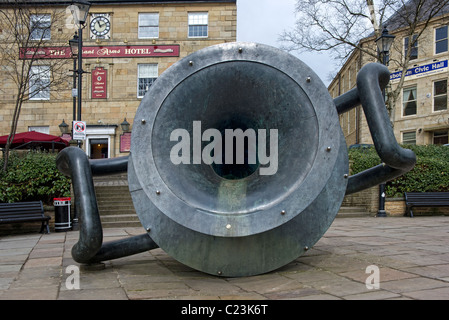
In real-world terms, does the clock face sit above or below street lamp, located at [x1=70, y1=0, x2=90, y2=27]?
above

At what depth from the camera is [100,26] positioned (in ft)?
73.2

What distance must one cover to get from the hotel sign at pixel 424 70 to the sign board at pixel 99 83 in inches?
638

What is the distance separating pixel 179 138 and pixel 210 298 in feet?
4.56

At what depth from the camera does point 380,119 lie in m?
3.57

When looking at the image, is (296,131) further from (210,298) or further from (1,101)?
(1,101)

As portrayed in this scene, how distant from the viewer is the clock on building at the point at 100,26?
22172 millimetres

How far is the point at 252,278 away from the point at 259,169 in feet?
3.16

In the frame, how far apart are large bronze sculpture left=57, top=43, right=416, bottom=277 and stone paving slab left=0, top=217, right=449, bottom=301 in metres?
A: 0.24

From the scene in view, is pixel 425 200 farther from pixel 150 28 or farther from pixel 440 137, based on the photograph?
pixel 440 137

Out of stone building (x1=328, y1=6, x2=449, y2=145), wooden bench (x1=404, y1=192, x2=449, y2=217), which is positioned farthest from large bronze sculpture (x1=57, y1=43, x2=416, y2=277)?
stone building (x1=328, y1=6, x2=449, y2=145)

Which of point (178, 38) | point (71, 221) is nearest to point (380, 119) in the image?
point (71, 221)

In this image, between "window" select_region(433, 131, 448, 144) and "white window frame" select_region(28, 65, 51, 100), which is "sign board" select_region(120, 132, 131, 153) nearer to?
"white window frame" select_region(28, 65, 51, 100)

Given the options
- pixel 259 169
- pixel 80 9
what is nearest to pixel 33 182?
pixel 80 9

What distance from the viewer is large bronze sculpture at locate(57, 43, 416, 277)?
3490 millimetres
